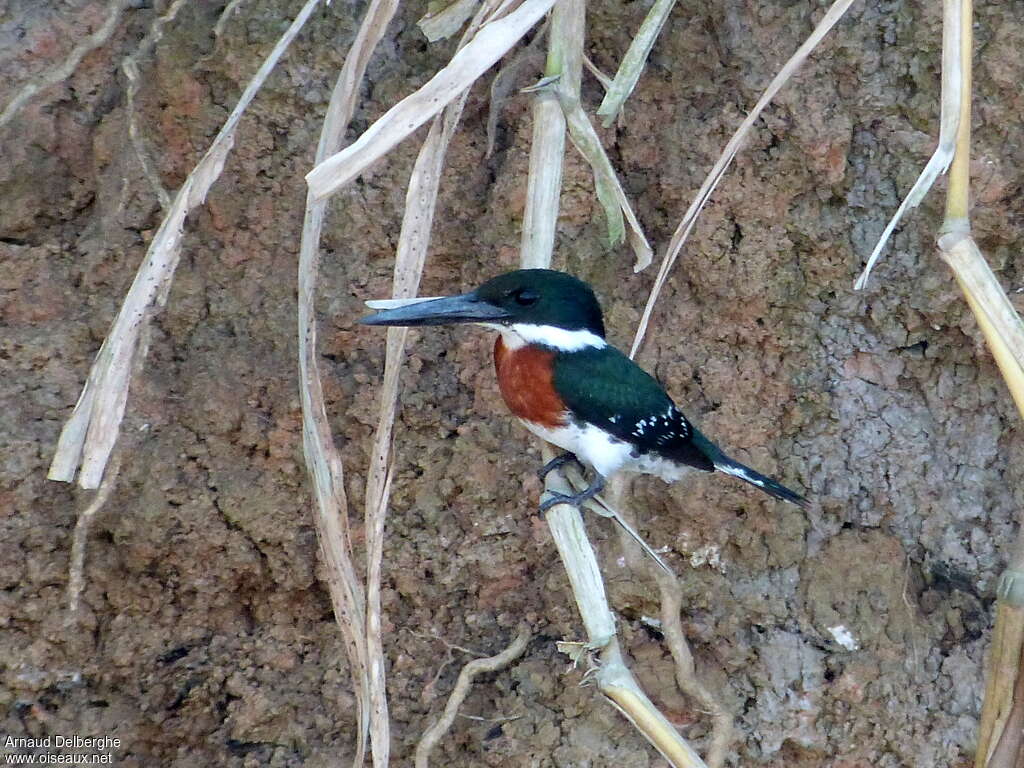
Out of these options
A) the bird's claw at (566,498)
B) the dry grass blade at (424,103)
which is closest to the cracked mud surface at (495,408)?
the bird's claw at (566,498)

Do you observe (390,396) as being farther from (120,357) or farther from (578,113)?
(578,113)

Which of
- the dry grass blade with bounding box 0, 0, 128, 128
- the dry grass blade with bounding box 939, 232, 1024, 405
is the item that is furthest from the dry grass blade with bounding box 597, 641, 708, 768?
the dry grass blade with bounding box 0, 0, 128, 128

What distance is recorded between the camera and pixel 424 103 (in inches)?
73.5

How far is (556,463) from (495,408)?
22 centimetres

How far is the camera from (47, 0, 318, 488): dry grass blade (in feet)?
6.59

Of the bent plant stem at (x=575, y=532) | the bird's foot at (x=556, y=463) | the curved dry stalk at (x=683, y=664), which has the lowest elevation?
the curved dry stalk at (x=683, y=664)

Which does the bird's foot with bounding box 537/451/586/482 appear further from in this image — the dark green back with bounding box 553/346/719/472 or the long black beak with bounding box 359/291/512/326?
the long black beak with bounding box 359/291/512/326

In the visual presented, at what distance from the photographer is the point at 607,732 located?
8.45ft

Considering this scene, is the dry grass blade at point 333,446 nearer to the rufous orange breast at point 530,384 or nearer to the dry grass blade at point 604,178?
the dry grass blade at point 604,178

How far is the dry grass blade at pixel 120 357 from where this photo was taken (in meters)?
2.01

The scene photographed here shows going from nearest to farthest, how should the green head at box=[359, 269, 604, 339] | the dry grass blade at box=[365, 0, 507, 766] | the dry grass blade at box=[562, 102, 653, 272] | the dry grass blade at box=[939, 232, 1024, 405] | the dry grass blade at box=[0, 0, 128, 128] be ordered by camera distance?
the dry grass blade at box=[939, 232, 1024, 405] → the dry grass blade at box=[365, 0, 507, 766] → the dry grass blade at box=[562, 102, 653, 272] → the green head at box=[359, 269, 604, 339] → the dry grass blade at box=[0, 0, 128, 128]

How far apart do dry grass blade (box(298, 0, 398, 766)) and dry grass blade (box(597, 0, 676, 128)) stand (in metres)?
0.46

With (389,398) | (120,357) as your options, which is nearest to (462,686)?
(389,398)

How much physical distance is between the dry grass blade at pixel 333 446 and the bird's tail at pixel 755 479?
0.89 meters
